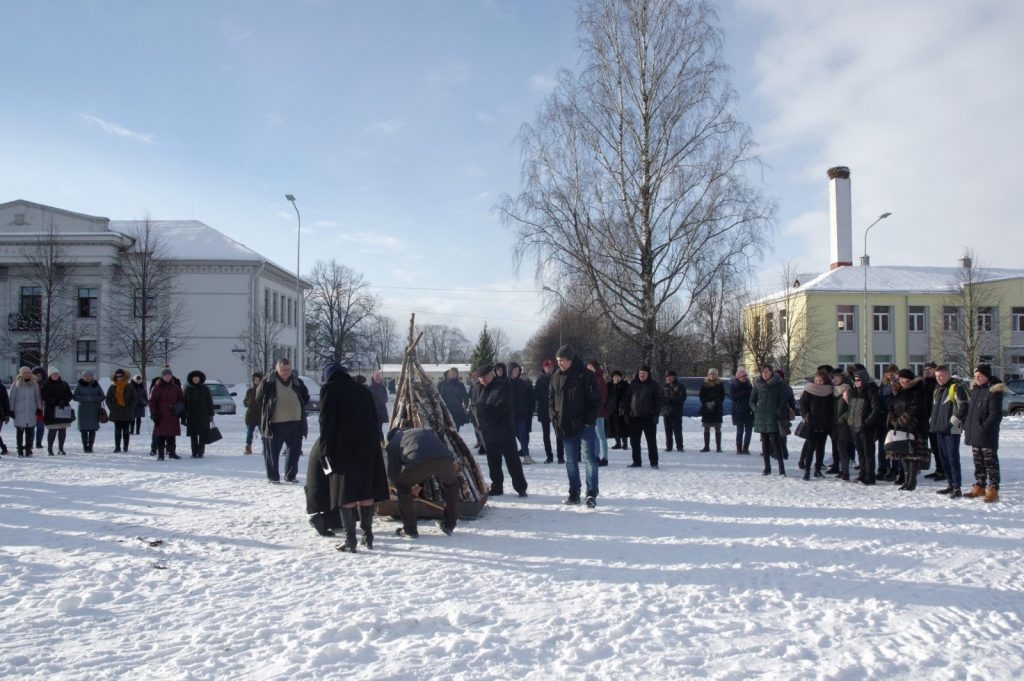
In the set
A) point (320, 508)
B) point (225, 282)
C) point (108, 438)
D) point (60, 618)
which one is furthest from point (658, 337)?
point (225, 282)

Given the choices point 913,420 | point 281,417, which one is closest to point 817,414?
point 913,420

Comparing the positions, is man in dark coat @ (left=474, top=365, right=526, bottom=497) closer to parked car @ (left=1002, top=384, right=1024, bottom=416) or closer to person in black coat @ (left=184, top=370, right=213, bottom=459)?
person in black coat @ (left=184, top=370, right=213, bottom=459)

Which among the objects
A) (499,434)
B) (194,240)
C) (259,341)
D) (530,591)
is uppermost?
(194,240)

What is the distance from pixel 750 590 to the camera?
19.4 ft

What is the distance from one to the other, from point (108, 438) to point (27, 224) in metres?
34.9

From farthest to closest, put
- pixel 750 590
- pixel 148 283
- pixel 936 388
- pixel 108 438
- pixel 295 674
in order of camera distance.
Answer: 1. pixel 148 283
2. pixel 108 438
3. pixel 936 388
4. pixel 750 590
5. pixel 295 674

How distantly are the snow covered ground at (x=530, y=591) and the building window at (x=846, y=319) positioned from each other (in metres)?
39.6

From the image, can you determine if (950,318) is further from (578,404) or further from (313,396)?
(578,404)

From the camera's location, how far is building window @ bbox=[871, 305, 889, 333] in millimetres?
47500

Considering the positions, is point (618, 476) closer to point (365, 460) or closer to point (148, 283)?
point (365, 460)

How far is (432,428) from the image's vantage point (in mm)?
8969

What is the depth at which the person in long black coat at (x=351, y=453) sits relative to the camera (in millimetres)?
7234

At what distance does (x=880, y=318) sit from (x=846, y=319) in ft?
7.35

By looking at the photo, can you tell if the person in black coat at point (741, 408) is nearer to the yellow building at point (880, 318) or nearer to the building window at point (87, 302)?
the yellow building at point (880, 318)
